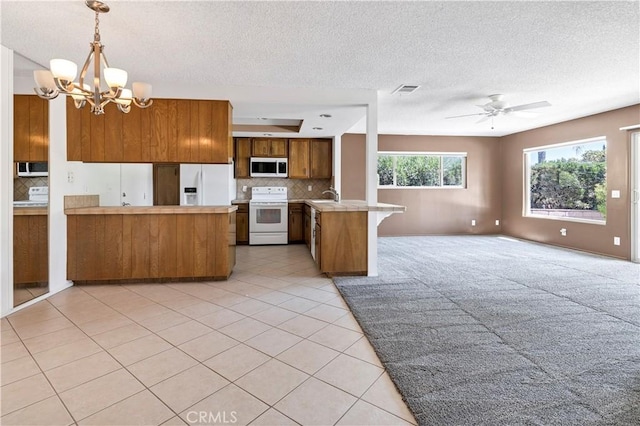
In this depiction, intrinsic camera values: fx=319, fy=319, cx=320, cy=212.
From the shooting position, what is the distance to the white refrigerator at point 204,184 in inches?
219

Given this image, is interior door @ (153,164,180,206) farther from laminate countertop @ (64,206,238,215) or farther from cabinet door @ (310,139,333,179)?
cabinet door @ (310,139,333,179)

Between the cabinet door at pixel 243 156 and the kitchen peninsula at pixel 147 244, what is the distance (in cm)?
293

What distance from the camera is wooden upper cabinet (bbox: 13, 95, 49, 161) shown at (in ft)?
9.10

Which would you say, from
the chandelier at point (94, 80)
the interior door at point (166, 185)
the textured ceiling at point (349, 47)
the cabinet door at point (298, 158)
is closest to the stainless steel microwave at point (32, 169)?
the textured ceiling at point (349, 47)

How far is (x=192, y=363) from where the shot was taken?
1.90 m

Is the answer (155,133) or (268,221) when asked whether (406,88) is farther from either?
(268,221)

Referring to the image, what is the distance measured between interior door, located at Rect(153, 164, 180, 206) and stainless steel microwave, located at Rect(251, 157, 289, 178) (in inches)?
56.8

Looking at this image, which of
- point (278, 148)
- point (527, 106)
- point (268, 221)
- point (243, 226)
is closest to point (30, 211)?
point (243, 226)

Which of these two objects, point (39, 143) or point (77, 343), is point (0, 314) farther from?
point (39, 143)

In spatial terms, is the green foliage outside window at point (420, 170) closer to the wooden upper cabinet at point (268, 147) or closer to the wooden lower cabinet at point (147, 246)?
the wooden upper cabinet at point (268, 147)

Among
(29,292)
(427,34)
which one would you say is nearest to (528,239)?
(427,34)

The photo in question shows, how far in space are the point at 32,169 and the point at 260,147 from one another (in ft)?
12.8

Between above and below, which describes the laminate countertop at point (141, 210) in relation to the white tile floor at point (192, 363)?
above

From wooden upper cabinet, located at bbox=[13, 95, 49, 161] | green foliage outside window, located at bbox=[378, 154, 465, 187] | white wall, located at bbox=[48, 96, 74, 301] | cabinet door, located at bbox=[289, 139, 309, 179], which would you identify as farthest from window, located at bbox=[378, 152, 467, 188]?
wooden upper cabinet, located at bbox=[13, 95, 49, 161]
